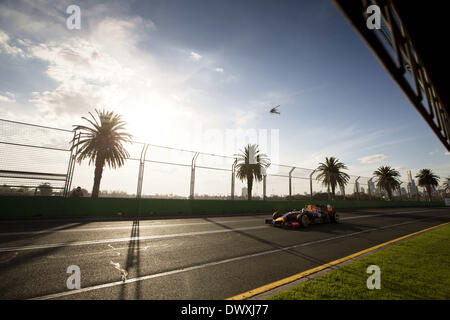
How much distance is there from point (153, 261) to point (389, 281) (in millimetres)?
4267

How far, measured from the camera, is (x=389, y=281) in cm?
320

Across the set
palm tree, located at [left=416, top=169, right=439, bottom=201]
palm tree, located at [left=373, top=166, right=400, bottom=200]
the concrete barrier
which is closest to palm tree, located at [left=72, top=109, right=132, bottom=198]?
the concrete barrier

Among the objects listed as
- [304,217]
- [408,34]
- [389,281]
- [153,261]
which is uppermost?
[408,34]

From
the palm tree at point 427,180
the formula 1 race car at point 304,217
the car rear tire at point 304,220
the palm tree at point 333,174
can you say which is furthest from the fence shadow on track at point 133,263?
the palm tree at point 427,180

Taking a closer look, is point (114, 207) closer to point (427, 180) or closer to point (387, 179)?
point (387, 179)

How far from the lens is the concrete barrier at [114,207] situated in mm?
9117

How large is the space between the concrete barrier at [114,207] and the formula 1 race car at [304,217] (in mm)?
6385

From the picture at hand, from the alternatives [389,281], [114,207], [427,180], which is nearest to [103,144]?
[114,207]

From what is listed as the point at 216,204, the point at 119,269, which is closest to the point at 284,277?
the point at 119,269

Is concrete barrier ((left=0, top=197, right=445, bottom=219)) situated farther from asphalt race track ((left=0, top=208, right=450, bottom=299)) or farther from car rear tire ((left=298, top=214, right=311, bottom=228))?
car rear tire ((left=298, top=214, right=311, bottom=228))

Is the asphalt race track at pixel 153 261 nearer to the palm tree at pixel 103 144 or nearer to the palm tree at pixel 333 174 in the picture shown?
the palm tree at pixel 103 144
